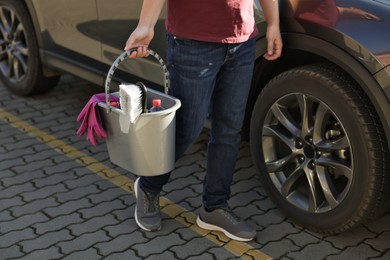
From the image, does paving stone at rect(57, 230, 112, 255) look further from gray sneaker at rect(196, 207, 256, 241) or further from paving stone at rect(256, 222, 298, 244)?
paving stone at rect(256, 222, 298, 244)

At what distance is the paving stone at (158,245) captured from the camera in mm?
3456

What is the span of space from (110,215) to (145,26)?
1.27 metres

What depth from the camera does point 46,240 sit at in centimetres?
357

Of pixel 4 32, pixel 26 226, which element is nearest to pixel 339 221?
pixel 26 226

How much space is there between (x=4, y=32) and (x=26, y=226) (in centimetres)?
242

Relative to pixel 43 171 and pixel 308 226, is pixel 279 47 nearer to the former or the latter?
pixel 308 226

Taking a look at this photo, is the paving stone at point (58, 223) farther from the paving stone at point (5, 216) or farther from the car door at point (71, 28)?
the car door at point (71, 28)

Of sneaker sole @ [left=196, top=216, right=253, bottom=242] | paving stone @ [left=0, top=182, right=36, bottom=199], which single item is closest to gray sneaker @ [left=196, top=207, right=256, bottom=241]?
sneaker sole @ [left=196, top=216, right=253, bottom=242]

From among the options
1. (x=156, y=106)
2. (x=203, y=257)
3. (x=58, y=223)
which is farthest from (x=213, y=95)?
(x=58, y=223)

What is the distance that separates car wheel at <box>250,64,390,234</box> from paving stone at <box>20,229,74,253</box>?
1112 mm

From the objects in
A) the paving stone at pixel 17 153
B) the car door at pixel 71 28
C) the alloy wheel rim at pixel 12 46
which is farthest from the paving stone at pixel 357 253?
the alloy wheel rim at pixel 12 46

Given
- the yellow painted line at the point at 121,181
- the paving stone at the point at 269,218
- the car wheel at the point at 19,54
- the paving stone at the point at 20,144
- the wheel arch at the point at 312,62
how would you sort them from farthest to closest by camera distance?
the car wheel at the point at 19,54, the paving stone at the point at 20,144, the paving stone at the point at 269,218, the yellow painted line at the point at 121,181, the wheel arch at the point at 312,62

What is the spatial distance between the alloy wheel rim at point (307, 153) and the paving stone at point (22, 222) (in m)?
1.29

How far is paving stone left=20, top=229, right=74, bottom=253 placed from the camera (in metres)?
3.50
